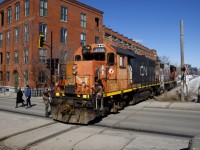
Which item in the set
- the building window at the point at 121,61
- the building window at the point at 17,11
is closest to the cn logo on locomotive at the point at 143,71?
the building window at the point at 121,61

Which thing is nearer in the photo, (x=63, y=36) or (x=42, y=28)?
(x=42, y=28)

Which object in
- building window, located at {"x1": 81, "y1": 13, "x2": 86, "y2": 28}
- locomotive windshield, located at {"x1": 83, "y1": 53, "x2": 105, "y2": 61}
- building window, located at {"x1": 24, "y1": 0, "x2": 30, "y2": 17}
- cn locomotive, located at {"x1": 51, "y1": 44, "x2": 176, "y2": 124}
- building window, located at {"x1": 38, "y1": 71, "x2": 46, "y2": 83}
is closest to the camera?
cn locomotive, located at {"x1": 51, "y1": 44, "x2": 176, "y2": 124}

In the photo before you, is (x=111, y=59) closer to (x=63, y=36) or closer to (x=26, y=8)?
(x=63, y=36)

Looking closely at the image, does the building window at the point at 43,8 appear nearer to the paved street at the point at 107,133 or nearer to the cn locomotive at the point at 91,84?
the cn locomotive at the point at 91,84

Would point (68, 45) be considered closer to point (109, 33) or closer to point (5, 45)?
point (5, 45)

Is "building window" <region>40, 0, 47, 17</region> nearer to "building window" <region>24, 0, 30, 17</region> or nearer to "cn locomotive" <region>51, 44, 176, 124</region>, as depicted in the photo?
"building window" <region>24, 0, 30, 17</region>

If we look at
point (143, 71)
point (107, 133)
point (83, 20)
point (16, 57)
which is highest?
point (83, 20)

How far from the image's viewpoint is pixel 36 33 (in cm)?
3331

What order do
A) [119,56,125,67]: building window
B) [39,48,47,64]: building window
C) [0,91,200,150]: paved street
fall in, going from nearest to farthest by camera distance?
1. [0,91,200,150]: paved street
2. [119,56,125,67]: building window
3. [39,48,47,64]: building window

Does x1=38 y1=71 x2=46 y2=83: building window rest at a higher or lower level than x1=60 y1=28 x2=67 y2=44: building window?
lower

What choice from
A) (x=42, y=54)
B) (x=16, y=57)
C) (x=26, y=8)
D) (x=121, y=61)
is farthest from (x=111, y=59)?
(x=16, y=57)

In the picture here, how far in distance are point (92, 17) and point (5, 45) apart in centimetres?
1588

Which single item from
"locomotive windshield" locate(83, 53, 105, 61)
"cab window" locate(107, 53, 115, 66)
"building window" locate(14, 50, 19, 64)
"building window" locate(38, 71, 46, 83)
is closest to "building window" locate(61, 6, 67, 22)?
"building window" locate(14, 50, 19, 64)

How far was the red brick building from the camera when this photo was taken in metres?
33.0
